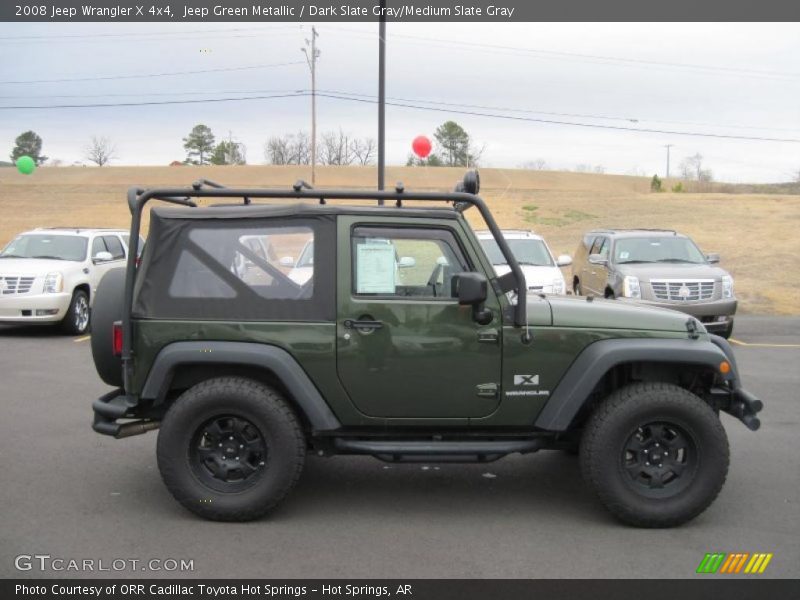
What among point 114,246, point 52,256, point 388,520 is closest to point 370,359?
point 388,520

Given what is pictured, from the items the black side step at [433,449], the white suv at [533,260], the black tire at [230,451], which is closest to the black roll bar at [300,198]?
A: the black tire at [230,451]

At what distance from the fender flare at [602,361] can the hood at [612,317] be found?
103mm

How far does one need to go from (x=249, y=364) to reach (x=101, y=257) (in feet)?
32.5

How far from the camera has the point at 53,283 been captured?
12547 millimetres

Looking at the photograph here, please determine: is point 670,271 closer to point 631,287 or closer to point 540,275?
point 631,287

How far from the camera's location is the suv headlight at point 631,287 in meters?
12.2

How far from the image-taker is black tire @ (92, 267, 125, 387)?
16.5 feet

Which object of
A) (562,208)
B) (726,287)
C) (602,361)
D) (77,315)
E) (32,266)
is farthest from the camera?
(562,208)

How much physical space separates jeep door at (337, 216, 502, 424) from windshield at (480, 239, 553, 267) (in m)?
8.43

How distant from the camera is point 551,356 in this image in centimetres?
486
